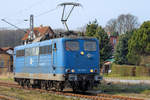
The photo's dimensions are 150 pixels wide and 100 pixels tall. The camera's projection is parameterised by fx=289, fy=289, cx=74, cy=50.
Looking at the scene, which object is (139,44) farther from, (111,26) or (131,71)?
(111,26)

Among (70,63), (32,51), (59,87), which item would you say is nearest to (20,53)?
(32,51)

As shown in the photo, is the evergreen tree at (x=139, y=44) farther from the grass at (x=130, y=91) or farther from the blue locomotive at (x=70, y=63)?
the blue locomotive at (x=70, y=63)

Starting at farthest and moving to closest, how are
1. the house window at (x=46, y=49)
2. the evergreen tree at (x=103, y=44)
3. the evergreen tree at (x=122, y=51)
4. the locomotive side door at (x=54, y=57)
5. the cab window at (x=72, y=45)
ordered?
1. the evergreen tree at (x=122, y=51)
2. the evergreen tree at (x=103, y=44)
3. the house window at (x=46, y=49)
4. the locomotive side door at (x=54, y=57)
5. the cab window at (x=72, y=45)

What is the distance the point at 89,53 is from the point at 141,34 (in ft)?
87.7

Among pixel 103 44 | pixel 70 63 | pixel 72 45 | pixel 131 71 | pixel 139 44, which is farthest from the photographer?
pixel 103 44

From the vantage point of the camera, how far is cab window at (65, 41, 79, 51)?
1769 cm

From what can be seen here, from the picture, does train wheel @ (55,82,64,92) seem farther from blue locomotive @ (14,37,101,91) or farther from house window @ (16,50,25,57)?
house window @ (16,50,25,57)

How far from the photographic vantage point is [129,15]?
79688 mm

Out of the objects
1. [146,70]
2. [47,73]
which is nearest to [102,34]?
[146,70]

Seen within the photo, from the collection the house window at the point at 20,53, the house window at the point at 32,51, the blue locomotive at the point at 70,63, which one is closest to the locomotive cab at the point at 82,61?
the blue locomotive at the point at 70,63

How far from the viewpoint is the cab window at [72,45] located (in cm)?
1769

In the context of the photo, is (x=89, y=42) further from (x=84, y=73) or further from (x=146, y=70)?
(x=146, y=70)

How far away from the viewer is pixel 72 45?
Answer: 17844 mm

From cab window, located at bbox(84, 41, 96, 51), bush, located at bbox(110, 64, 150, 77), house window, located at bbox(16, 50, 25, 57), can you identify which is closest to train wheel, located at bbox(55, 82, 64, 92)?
cab window, located at bbox(84, 41, 96, 51)
